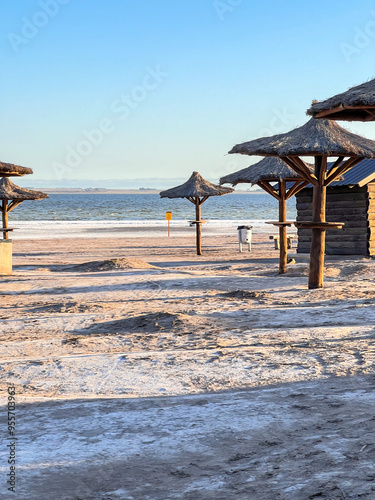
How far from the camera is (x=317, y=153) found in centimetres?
1191

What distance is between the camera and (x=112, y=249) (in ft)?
90.1

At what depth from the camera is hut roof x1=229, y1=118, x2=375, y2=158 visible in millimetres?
11883

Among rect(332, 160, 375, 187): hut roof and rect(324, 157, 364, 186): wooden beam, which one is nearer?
rect(324, 157, 364, 186): wooden beam

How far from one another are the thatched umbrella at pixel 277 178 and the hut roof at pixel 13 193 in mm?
8432


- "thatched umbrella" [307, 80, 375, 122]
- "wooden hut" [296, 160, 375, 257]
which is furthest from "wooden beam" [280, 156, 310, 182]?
"wooden hut" [296, 160, 375, 257]

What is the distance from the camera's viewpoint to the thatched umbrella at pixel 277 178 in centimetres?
1564

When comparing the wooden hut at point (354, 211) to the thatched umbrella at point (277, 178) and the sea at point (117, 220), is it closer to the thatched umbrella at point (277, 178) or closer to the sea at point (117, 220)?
the thatched umbrella at point (277, 178)

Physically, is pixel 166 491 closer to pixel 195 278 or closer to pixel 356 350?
pixel 356 350

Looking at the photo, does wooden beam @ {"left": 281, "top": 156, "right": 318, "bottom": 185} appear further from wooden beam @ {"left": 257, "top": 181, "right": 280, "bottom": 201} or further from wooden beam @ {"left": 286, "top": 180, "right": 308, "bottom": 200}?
wooden beam @ {"left": 257, "top": 181, "right": 280, "bottom": 201}

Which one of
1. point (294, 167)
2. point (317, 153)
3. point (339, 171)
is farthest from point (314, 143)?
point (339, 171)

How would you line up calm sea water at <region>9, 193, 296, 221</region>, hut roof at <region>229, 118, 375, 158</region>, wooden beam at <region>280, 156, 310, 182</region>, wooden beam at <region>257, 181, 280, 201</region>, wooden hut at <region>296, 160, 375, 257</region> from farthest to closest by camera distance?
calm sea water at <region>9, 193, 296, 221</region> < wooden hut at <region>296, 160, 375, 257</region> < wooden beam at <region>257, 181, 280, 201</region> < wooden beam at <region>280, 156, 310, 182</region> < hut roof at <region>229, 118, 375, 158</region>

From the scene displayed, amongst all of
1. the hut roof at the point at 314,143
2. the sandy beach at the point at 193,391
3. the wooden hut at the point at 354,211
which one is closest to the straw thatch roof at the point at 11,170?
the sandy beach at the point at 193,391

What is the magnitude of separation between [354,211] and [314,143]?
27.7 feet

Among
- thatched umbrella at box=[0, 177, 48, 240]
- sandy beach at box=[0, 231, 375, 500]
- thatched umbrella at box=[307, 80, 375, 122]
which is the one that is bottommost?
sandy beach at box=[0, 231, 375, 500]
